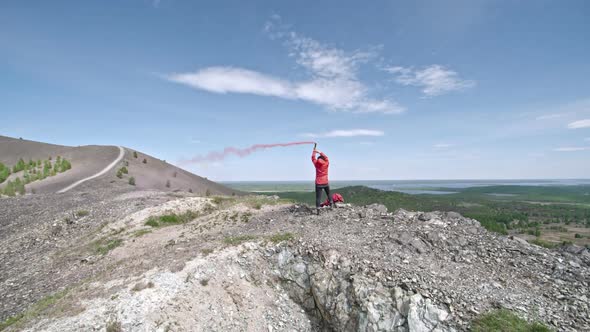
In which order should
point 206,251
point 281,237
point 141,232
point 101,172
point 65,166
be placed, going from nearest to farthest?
point 206,251
point 281,237
point 141,232
point 101,172
point 65,166

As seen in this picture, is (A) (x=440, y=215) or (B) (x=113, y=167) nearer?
(A) (x=440, y=215)

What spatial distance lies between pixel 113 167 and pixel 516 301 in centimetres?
4318

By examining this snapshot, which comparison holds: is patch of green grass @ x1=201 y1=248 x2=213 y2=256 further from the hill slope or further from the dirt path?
the dirt path

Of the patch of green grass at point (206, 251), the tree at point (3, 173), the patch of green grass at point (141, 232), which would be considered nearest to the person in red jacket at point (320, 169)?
the patch of green grass at point (206, 251)

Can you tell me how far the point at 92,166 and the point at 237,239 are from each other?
36223 millimetres

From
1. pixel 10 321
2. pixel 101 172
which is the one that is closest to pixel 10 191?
pixel 101 172

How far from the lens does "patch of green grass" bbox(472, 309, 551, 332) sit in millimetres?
7926

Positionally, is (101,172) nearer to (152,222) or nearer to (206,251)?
(152,222)

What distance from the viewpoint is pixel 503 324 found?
808cm

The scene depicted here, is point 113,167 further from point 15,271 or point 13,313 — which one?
point 13,313

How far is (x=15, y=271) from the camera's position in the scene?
49.2 feet

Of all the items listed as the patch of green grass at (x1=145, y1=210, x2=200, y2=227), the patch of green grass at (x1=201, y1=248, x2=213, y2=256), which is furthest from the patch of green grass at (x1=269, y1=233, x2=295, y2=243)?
the patch of green grass at (x1=145, y1=210, x2=200, y2=227)

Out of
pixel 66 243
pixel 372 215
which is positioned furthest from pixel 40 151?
pixel 372 215

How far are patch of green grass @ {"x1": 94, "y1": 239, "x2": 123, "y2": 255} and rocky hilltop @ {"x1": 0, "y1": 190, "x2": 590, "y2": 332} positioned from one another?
0.10m
